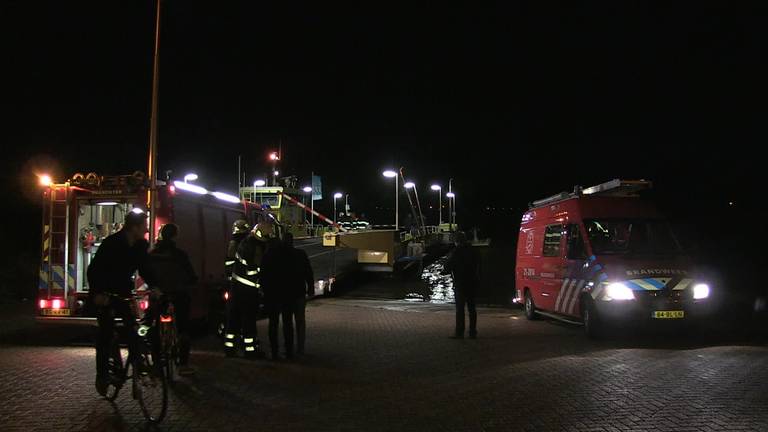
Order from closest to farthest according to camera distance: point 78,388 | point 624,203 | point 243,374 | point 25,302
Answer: point 78,388, point 243,374, point 624,203, point 25,302

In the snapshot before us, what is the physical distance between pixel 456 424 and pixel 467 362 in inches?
117

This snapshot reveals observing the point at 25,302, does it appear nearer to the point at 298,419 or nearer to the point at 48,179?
the point at 48,179

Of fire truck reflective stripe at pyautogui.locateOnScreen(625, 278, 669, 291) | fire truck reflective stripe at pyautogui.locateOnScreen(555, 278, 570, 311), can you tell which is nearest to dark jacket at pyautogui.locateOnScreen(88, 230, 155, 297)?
fire truck reflective stripe at pyautogui.locateOnScreen(625, 278, 669, 291)

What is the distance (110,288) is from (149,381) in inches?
37.8

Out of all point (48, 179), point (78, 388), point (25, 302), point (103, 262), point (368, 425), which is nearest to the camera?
point (368, 425)

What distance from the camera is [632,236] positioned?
38.6 ft

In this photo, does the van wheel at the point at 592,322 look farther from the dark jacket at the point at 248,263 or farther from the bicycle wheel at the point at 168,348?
the bicycle wheel at the point at 168,348

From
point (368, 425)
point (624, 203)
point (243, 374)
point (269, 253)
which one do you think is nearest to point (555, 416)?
point (368, 425)

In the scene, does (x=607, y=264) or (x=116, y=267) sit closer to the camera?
(x=116, y=267)

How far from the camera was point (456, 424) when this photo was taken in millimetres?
5734

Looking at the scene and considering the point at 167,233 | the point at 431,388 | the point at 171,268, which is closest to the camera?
the point at 431,388

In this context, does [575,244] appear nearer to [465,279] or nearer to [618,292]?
[618,292]

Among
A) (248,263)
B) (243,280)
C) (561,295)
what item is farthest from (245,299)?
(561,295)

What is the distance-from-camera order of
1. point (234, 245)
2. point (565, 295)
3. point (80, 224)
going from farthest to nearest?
point (565, 295) < point (80, 224) < point (234, 245)
